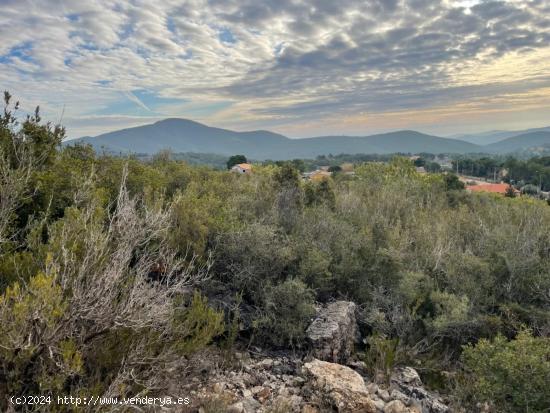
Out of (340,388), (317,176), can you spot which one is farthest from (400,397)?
(317,176)

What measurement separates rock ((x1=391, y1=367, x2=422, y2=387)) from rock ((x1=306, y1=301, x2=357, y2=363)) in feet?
2.96

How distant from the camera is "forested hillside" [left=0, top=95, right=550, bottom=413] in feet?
11.7

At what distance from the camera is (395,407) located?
17.0ft

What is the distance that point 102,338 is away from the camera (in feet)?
13.1

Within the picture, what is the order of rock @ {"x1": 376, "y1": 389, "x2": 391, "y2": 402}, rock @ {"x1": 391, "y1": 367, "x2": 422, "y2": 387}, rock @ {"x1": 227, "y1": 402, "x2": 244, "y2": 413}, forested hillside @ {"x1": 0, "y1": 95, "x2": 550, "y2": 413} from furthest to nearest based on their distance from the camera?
rock @ {"x1": 391, "y1": 367, "x2": 422, "y2": 387}
rock @ {"x1": 376, "y1": 389, "x2": 391, "y2": 402}
rock @ {"x1": 227, "y1": 402, "x2": 244, "y2": 413}
forested hillside @ {"x1": 0, "y1": 95, "x2": 550, "y2": 413}

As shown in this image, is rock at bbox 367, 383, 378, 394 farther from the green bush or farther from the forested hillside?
the green bush

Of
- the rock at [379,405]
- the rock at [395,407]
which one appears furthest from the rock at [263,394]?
the rock at [395,407]

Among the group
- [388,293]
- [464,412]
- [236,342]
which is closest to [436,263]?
[388,293]

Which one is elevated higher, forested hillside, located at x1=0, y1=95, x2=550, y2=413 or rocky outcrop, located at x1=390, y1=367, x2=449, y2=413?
forested hillside, located at x1=0, y1=95, x2=550, y2=413

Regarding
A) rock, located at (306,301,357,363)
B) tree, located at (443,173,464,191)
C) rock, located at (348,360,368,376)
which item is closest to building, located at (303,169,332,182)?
tree, located at (443,173,464,191)

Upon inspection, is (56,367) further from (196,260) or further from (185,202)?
(185,202)

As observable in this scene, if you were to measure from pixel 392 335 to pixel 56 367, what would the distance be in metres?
6.92

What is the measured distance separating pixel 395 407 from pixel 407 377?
1.61 m

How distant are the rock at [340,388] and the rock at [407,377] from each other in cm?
147
